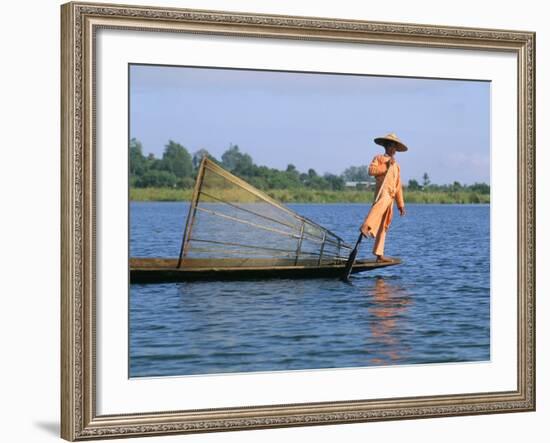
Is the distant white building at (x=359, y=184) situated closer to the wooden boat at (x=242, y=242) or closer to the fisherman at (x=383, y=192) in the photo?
the fisherman at (x=383, y=192)

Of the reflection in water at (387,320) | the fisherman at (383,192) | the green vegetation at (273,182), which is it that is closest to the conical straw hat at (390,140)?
the fisherman at (383,192)

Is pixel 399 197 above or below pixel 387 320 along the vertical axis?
above

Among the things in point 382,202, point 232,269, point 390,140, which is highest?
point 390,140

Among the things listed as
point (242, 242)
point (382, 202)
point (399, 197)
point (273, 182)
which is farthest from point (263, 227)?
point (399, 197)

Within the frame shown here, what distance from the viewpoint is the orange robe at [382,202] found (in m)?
6.97

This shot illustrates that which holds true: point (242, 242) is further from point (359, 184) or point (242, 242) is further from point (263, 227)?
point (359, 184)

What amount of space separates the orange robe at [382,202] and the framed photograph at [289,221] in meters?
0.01

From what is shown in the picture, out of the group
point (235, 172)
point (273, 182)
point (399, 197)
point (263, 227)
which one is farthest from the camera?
point (399, 197)

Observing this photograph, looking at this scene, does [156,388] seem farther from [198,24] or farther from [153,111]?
[198,24]

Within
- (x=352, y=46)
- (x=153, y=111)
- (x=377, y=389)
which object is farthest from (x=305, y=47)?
(x=377, y=389)

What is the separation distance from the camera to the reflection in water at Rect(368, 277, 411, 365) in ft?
22.8

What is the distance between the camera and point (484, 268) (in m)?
7.30

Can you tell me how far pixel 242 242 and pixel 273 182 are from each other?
1.17ft

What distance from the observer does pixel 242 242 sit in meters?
6.90
